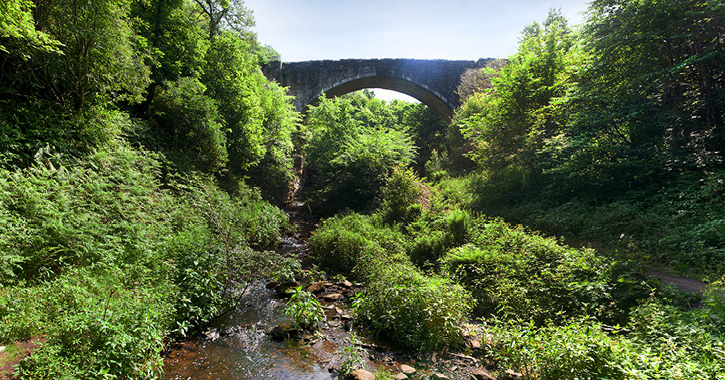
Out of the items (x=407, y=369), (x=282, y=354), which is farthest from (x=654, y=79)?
(x=282, y=354)

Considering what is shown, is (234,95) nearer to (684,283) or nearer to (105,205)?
(105,205)

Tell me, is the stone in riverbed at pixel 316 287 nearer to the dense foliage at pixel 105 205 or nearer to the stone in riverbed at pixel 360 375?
the dense foliage at pixel 105 205

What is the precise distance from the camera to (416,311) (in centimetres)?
464

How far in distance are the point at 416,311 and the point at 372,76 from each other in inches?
992

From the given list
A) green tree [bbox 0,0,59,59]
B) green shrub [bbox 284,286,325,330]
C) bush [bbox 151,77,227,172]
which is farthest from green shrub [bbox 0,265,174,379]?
bush [bbox 151,77,227,172]

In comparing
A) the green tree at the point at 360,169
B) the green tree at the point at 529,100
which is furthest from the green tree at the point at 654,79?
the green tree at the point at 360,169

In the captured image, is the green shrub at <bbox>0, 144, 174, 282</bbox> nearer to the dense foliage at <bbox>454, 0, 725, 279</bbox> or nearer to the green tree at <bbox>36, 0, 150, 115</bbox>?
the green tree at <bbox>36, 0, 150, 115</bbox>

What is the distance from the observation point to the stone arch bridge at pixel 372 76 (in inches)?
1024

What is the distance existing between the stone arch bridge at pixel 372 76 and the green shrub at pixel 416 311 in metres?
23.6

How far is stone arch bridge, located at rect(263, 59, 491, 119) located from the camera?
26.0 meters

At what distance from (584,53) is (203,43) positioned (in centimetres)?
1459

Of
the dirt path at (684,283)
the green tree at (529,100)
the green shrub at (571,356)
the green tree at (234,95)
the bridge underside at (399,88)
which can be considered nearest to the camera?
the green shrub at (571,356)

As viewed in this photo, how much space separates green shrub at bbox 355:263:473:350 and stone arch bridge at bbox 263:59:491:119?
23647mm

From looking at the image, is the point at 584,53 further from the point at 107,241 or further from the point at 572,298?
the point at 107,241
